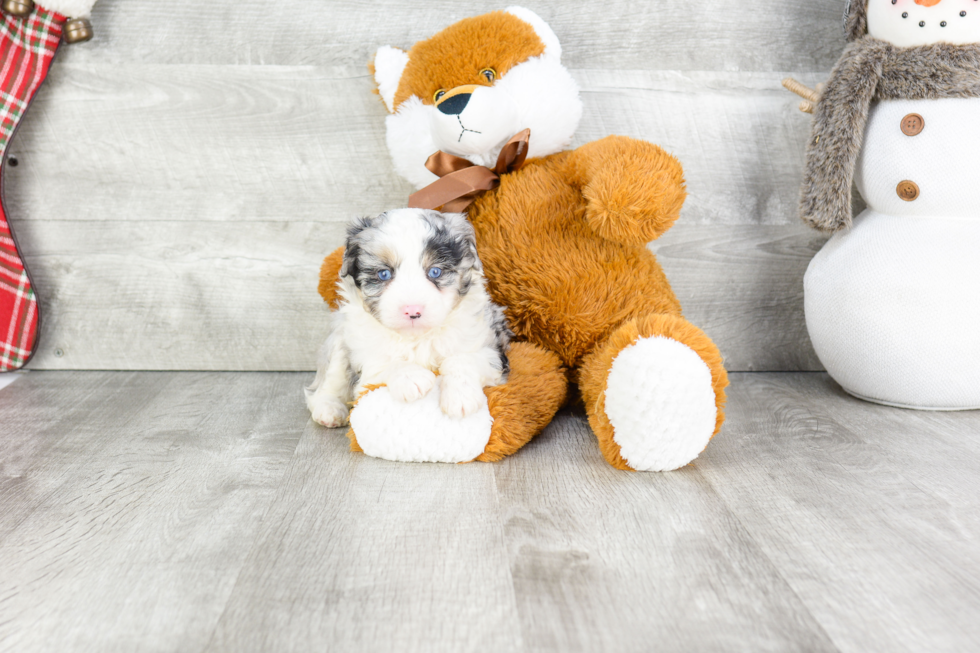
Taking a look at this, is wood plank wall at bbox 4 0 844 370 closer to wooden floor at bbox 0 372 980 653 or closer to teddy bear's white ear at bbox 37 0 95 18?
teddy bear's white ear at bbox 37 0 95 18

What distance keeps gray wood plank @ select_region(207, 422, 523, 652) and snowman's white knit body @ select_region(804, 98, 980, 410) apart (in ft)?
2.54

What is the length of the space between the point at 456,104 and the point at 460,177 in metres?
0.12

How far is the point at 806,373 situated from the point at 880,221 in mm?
425

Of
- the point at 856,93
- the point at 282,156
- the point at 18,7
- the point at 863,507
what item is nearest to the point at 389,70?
the point at 282,156

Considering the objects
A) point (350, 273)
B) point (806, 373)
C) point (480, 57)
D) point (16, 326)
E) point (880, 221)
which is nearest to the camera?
point (350, 273)

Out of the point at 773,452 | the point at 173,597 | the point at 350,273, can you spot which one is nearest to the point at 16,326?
the point at 350,273

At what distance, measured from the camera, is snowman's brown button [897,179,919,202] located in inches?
51.8

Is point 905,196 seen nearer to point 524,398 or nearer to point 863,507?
point 863,507

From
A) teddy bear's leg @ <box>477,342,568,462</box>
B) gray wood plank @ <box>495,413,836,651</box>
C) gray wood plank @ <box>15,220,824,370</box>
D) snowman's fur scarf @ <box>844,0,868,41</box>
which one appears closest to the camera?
gray wood plank @ <box>495,413,836,651</box>

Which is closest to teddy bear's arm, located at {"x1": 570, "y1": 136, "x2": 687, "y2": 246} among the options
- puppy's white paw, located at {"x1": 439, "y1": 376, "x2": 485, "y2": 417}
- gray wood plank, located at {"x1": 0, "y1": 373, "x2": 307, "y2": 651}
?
puppy's white paw, located at {"x1": 439, "y1": 376, "x2": 485, "y2": 417}

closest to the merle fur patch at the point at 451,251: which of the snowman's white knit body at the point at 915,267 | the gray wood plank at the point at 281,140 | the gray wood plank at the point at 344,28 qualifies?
the gray wood plank at the point at 281,140

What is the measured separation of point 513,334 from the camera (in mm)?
1301

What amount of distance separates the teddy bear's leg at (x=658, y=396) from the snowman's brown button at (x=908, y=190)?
1.79 feet

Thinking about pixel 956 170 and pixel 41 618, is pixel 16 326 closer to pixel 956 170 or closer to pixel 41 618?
pixel 41 618
